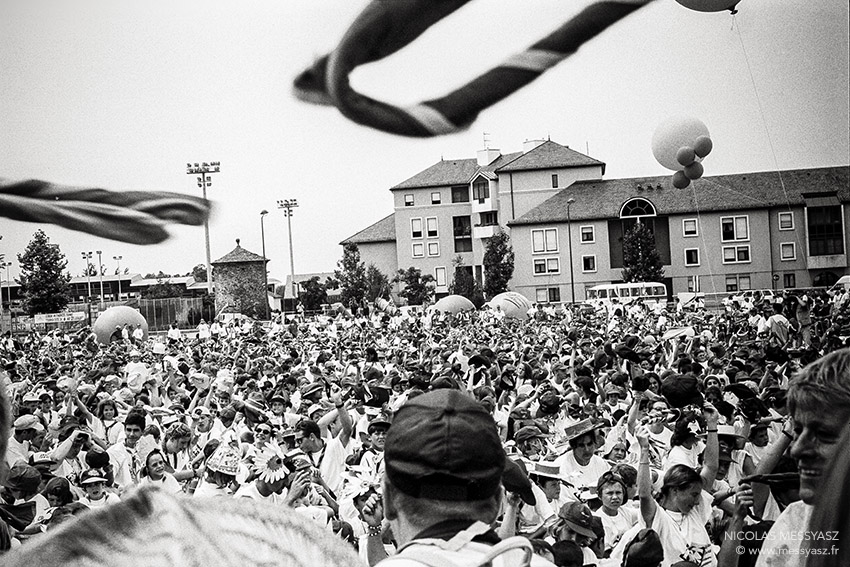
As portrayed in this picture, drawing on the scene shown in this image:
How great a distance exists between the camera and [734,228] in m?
38.6

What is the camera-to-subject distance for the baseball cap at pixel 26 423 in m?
6.68

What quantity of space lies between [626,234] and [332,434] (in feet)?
123

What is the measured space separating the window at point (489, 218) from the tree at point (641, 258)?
7837mm

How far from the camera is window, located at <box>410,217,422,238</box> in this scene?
1414 inches

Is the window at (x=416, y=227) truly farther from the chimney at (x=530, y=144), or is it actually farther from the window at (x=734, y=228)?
the window at (x=734, y=228)

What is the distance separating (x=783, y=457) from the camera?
9.61 feet

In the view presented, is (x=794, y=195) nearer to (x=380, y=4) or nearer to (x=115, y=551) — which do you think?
(x=380, y=4)

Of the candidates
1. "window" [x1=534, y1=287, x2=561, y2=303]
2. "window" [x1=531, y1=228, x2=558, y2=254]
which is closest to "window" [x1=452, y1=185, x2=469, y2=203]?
→ "window" [x1=531, y1=228, x2=558, y2=254]

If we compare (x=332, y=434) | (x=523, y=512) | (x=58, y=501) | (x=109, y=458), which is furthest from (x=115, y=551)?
(x=332, y=434)

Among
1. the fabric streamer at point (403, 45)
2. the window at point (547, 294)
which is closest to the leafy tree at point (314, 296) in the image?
the window at point (547, 294)

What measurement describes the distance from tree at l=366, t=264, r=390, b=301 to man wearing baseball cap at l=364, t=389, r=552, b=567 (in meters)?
29.9

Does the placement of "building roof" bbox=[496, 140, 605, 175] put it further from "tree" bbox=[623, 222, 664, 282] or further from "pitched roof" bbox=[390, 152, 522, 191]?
"tree" bbox=[623, 222, 664, 282]

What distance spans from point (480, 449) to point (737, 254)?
38916mm

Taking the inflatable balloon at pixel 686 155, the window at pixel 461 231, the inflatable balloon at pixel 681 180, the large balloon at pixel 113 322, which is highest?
the window at pixel 461 231
